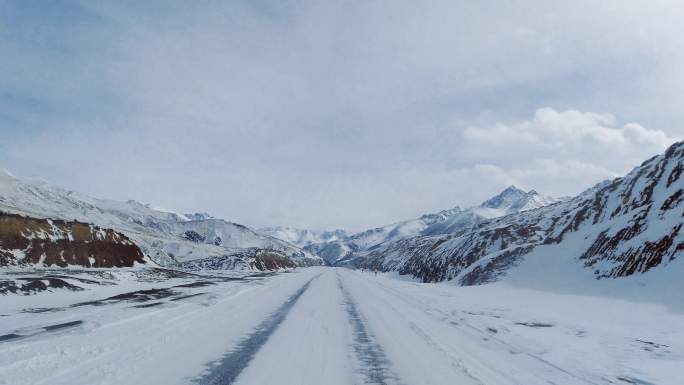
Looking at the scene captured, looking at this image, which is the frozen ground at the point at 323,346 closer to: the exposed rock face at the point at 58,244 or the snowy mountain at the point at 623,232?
the snowy mountain at the point at 623,232

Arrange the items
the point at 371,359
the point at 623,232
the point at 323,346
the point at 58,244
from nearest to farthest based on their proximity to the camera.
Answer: the point at 371,359
the point at 323,346
the point at 623,232
the point at 58,244

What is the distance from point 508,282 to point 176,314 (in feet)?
123

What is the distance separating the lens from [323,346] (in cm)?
1058

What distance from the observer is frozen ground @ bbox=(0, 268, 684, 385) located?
A: 7770 millimetres

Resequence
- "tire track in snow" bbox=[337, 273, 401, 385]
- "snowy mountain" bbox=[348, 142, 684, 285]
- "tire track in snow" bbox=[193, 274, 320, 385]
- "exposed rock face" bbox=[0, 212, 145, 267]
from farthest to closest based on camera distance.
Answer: "exposed rock face" bbox=[0, 212, 145, 267] < "snowy mountain" bbox=[348, 142, 684, 285] < "tire track in snow" bbox=[337, 273, 401, 385] < "tire track in snow" bbox=[193, 274, 320, 385]

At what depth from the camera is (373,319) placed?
1616 cm

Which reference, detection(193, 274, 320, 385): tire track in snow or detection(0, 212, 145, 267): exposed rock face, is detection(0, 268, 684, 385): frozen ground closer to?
detection(193, 274, 320, 385): tire track in snow

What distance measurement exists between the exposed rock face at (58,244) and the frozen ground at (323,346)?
32.8m

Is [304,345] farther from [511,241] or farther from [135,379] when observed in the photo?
[511,241]

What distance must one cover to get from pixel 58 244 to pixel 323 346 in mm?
50985

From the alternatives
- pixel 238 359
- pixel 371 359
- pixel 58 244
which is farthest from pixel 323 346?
pixel 58 244

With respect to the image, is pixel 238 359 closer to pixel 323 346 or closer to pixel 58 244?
pixel 323 346

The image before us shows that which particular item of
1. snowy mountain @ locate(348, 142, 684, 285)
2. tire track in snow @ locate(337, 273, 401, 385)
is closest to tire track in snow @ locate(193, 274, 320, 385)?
tire track in snow @ locate(337, 273, 401, 385)

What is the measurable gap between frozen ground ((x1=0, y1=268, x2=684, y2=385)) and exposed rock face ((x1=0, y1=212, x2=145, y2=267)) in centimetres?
3283
